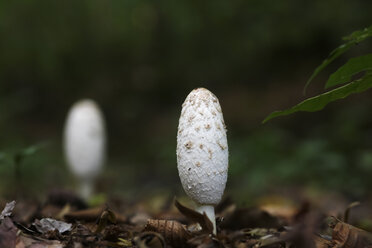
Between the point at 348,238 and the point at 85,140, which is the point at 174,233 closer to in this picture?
the point at 348,238

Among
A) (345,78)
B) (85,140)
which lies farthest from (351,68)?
(85,140)

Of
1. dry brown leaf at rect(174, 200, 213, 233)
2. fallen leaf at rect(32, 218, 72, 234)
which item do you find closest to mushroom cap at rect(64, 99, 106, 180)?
fallen leaf at rect(32, 218, 72, 234)

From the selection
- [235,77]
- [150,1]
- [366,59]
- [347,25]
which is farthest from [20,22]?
[366,59]

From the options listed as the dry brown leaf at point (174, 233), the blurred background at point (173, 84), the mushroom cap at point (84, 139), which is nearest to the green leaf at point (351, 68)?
the dry brown leaf at point (174, 233)

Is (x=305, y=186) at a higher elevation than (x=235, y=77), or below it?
below

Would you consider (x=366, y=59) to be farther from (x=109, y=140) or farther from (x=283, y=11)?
(x=109, y=140)
